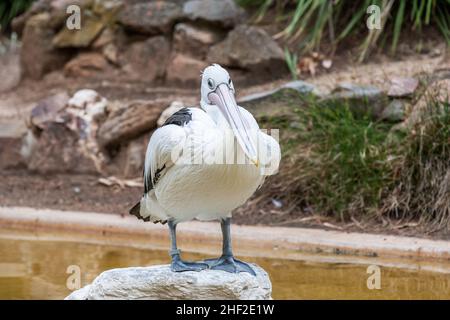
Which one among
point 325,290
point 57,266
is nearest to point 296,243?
point 325,290

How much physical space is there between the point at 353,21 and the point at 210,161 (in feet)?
19.2

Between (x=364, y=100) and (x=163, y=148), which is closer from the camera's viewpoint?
(x=163, y=148)

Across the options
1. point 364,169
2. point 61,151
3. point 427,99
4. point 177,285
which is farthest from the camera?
point 61,151

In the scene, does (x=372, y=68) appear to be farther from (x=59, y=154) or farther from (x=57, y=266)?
(x=57, y=266)

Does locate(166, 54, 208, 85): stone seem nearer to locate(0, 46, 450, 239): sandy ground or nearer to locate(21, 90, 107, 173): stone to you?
locate(0, 46, 450, 239): sandy ground

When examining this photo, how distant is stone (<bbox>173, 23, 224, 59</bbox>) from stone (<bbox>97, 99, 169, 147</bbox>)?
44.1 inches

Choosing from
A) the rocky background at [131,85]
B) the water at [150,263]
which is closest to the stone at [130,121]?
the rocky background at [131,85]

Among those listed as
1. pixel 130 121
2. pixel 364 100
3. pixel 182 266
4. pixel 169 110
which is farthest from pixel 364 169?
pixel 182 266

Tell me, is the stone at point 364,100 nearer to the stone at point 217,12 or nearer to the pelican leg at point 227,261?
the stone at point 217,12

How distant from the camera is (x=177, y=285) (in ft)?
15.2

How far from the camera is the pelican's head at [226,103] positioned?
13.3ft

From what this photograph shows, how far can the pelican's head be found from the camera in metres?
4.06

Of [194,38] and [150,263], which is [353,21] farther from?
[150,263]
